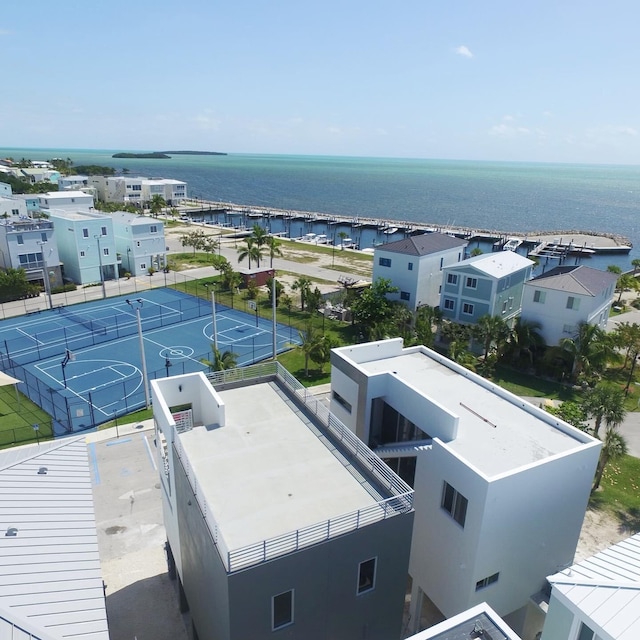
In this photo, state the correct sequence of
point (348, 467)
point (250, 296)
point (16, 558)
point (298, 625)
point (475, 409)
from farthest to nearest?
point (250, 296), point (475, 409), point (348, 467), point (298, 625), point (16, 558)

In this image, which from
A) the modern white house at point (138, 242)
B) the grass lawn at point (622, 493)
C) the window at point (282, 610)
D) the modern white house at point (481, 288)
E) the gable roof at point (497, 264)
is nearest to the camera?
the window at point (282, 610)

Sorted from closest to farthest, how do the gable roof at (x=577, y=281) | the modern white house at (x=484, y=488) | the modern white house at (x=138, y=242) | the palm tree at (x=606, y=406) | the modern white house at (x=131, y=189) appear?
the modern white house at (x=484, y=488), the palm tree at (x=606, y=406), the gable roof at (x=577, y=281), the modern white house at (x=138, y=242), the modern white house at (x=131, y=189)

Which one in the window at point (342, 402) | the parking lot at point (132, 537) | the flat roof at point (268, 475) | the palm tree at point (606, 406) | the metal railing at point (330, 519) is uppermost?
the metal railing at point (330, 519)

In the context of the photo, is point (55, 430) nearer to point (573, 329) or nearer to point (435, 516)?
point (435, 516)

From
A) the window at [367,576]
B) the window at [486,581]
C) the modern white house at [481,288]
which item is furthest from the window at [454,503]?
the modern white house at [481,288]

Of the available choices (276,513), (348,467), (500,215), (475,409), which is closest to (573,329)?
(475,409)

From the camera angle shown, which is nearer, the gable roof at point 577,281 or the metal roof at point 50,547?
the metal roof at point 50,547

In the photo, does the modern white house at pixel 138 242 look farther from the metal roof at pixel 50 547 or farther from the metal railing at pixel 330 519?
the metal railing at pixel 330 519

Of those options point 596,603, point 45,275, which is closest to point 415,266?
point 596,603
